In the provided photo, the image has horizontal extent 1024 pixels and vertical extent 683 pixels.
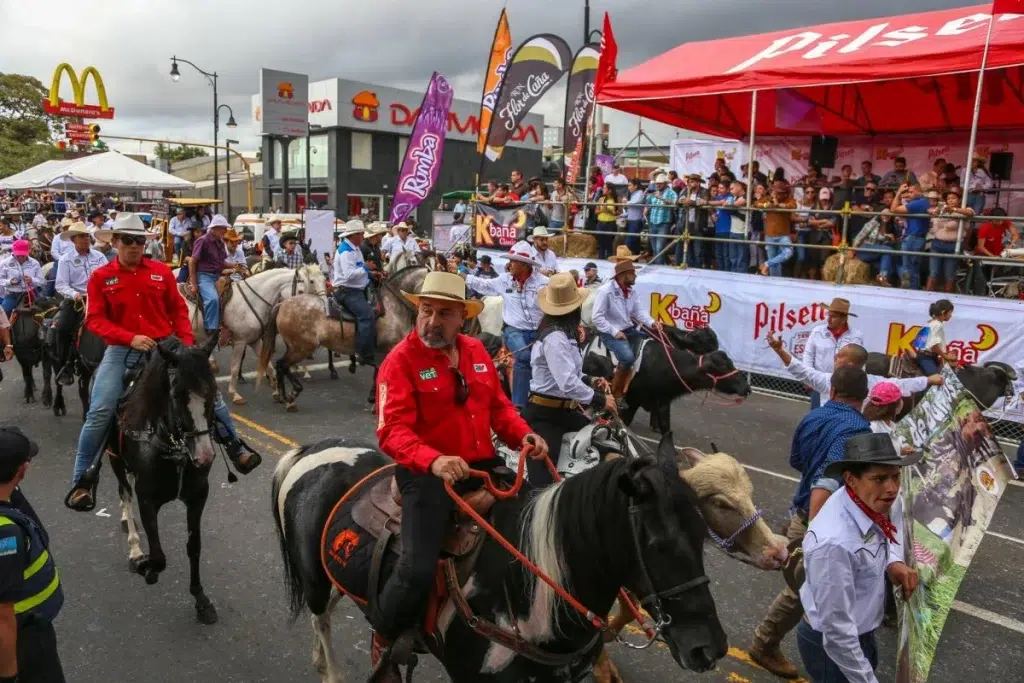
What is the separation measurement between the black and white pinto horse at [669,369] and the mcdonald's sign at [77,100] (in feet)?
159

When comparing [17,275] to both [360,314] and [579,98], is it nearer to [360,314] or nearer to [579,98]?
[360,314]

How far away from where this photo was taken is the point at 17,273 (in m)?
11.0

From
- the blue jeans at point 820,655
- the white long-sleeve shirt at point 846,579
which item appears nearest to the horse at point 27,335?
the blue jeans at point 820,655

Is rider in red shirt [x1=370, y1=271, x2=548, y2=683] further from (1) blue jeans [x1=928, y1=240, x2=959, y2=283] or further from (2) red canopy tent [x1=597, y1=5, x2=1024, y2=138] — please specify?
(2) red canopy tent [x1=597, y1=5, x2=1024, y2=138]

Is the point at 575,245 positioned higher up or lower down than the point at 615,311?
higher up

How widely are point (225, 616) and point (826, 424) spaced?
4191mm

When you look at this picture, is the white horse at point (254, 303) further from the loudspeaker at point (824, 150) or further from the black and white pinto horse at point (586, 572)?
the loudspeaker at point (824, 150)

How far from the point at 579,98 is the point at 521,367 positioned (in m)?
12.4

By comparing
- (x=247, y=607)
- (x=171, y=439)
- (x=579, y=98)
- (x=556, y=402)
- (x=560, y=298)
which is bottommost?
(x=247, y=607)

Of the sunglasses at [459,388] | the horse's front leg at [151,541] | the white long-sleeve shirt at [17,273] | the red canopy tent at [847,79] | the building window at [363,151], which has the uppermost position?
the building window at [363,151]

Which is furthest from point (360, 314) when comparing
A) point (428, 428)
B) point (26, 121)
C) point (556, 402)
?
point (26, 121)

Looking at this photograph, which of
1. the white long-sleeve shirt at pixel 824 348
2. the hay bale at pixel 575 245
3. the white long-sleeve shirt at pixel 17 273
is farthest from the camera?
the hay bale at pixel 575 245

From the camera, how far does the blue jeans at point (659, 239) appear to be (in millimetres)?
14227

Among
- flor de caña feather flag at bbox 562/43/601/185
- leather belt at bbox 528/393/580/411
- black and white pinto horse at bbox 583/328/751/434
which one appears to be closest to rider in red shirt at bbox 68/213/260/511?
leather belt at bbox 528/393/580/411
